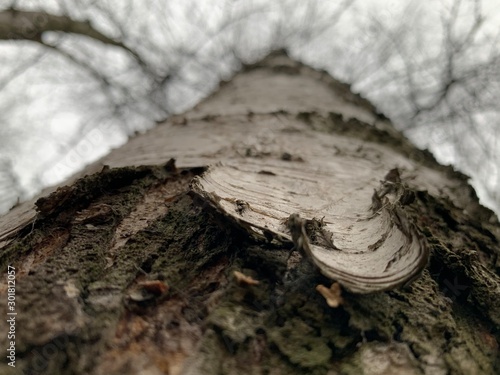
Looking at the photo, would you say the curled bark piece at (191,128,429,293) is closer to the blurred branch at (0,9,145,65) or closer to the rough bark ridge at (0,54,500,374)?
the rough bark ridge at (0,54,500,374)

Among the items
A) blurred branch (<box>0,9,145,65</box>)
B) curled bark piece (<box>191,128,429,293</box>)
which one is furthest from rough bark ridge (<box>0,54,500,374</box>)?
blurred branch (<box>0,9,145,65</box>)

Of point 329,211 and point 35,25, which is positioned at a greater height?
point 35,25

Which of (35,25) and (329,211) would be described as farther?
(35,25)

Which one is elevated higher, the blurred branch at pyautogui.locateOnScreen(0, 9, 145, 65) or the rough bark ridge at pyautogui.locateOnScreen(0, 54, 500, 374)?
the blurred branch at pyautogui.locateOnScreen(0, 9, 145, 65)

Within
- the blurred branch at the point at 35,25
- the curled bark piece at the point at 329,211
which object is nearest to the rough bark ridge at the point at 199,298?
the curled bark piece at the point at 329,211

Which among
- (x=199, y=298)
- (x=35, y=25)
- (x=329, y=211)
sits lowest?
(x=199, y=298)

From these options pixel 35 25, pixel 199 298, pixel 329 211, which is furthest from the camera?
pixel 35 25

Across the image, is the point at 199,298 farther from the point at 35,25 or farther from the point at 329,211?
the point at 35,25

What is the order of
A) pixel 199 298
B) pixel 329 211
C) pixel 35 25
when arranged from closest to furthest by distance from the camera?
Result: pixel 199 298
pixel 329 211
pixel 35 25

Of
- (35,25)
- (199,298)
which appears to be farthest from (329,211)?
(35,25)

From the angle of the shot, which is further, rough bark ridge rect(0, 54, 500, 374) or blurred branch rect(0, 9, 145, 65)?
blurred branch rect(0, 9, 145, 65)
